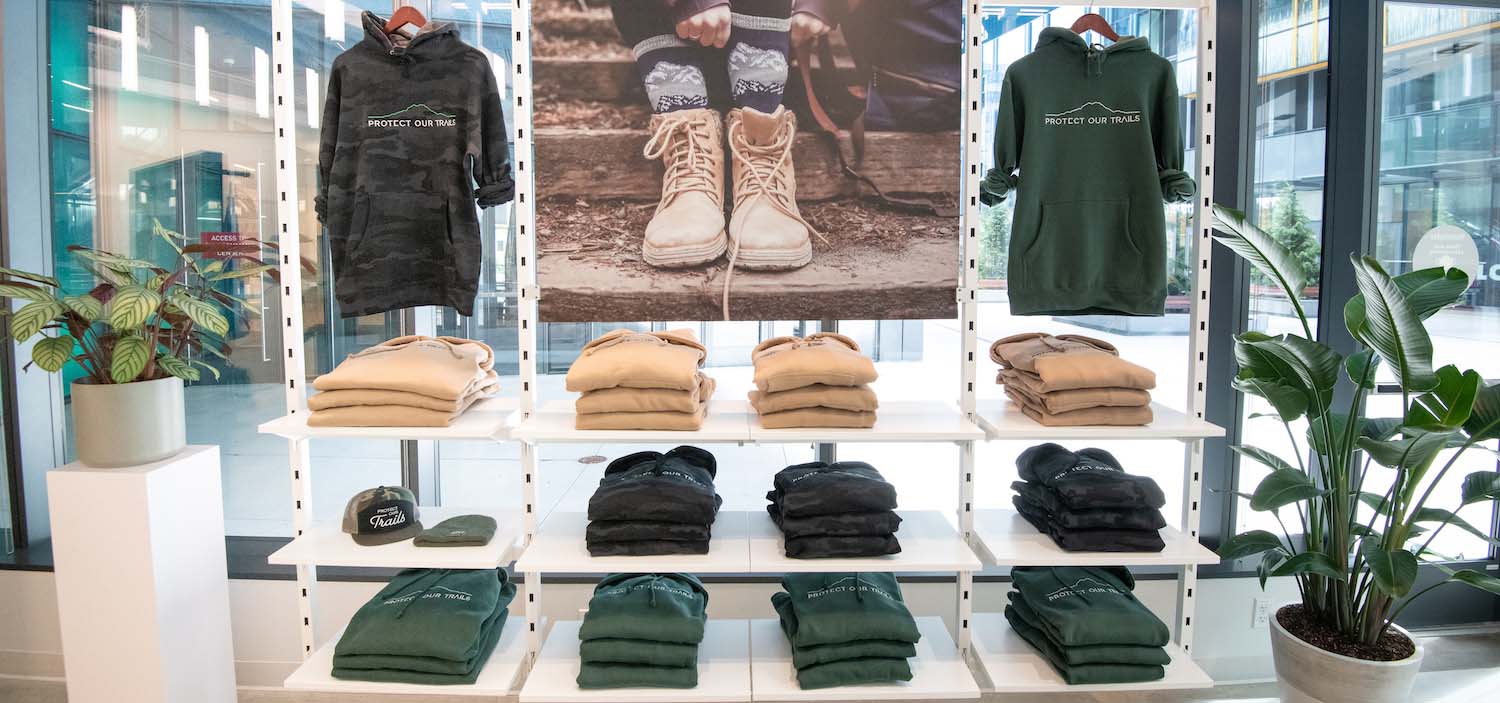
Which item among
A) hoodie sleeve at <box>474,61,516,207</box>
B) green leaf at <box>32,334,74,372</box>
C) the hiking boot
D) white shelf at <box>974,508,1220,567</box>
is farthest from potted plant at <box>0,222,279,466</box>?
white shelf at <box>974,508,1220,567</box>

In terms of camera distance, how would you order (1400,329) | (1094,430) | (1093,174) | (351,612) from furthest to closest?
1. (351,612)
2. (1093,174)
3. (1094,430)
4. (1400,329)

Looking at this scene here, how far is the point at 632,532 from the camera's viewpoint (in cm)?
214

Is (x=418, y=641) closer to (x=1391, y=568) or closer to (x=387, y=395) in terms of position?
(x=387, y=395)

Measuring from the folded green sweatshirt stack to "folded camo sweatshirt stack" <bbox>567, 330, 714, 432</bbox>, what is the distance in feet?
2.04

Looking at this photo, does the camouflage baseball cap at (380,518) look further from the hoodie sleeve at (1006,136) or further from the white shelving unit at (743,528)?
the hoodie sleeve at (1006,136)

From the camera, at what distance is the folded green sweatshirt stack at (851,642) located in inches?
83.7

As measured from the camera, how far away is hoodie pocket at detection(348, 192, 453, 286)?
2258mm

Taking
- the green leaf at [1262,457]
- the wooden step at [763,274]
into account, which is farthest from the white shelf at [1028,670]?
the wooden step at [763,274]

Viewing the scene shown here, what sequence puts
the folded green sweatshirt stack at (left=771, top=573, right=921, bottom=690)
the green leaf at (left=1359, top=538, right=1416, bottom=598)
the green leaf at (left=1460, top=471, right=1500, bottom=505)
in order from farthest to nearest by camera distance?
the green leaf at (left=1460, top=471, right=1500, bottom=505) < the folded green sweatshirt stack at (left=771, top=573, right=921, bottom=690) < the green leaf at (left=1359, top=538, right=1416, bottom=598)

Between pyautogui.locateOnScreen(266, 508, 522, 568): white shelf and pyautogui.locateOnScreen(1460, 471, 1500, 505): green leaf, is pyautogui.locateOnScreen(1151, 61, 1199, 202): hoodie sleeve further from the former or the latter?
pyautogui.locateOnScreen(266, 508, 522, 568): white shelf

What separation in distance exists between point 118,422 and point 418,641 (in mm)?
1040

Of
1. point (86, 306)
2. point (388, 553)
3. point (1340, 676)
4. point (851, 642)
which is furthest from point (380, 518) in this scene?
point (1340, 676)

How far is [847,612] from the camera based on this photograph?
7.09 feet

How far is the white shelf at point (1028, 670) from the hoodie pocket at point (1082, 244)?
41.5 inches
